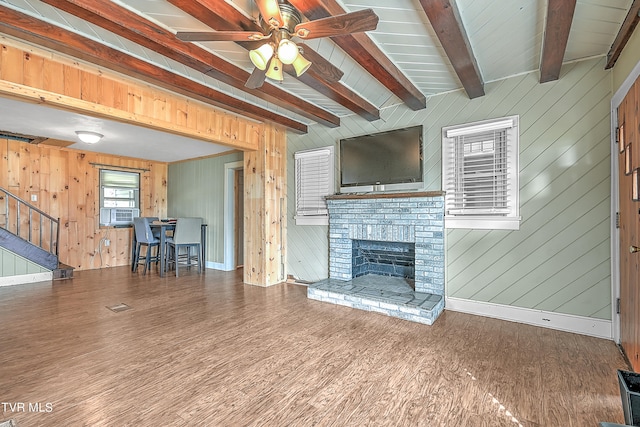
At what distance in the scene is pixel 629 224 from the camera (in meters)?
2.16

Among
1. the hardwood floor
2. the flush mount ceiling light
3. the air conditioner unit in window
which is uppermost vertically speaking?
the flush mount ceiling light

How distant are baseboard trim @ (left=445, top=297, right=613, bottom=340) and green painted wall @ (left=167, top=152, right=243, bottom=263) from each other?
14.8ft

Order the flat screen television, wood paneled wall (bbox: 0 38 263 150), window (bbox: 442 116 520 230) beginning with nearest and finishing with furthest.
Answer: wood paneled wall (bbox: 0 38 263 150), window (bbox: 442 116 520 230), the flat screen television

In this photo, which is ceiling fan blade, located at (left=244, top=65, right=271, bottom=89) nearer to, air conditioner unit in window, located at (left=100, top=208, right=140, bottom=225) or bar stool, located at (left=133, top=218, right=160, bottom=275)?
bar stool, located at (left=133, top=218, right=160, bottom=275)

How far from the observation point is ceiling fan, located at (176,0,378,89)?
5.49 ft

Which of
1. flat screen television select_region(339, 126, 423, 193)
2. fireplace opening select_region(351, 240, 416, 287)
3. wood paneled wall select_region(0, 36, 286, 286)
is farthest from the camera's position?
fireplace opening select_region(351, 240, 416, 287)

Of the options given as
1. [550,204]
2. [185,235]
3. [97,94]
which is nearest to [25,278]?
[185,235]

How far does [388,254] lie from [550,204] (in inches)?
74.6

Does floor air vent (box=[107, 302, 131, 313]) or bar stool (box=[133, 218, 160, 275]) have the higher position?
bar stool (box=[133, 218, 160, 275])

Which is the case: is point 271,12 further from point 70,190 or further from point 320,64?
point 70,190

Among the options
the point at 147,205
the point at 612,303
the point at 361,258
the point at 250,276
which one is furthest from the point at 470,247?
the point at 147,205

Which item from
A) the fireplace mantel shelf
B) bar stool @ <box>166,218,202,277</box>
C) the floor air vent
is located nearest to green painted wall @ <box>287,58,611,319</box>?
the fireplace mantel shelf

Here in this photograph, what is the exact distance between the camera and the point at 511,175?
3016mm

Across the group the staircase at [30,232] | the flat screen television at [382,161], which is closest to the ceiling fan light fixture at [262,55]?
the flat screen television at [382,161]
